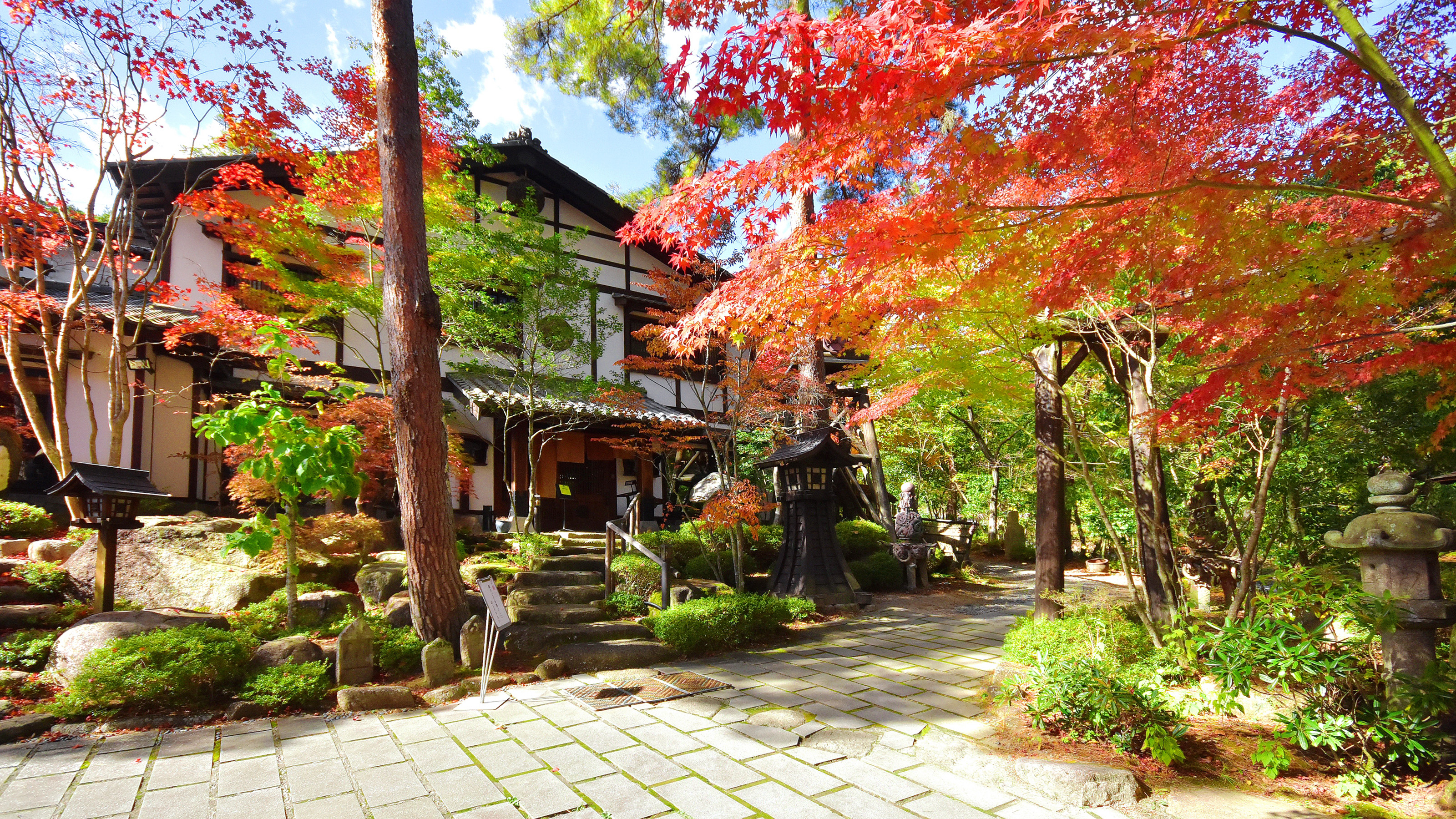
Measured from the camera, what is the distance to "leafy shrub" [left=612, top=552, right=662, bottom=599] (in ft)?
27.6

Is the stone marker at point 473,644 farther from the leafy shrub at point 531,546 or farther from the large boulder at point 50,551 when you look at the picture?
the large boulder at point 50,551

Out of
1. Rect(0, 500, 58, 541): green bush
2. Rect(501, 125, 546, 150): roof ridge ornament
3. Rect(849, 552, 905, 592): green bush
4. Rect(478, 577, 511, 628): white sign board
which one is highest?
Rect(501, 125, 546, 150): roof ridge ornament

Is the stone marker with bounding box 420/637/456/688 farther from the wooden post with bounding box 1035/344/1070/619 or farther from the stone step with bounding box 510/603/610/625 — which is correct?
the wooden post with bounding box 1035/344/1070/619

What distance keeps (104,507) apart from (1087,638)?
7817 mm

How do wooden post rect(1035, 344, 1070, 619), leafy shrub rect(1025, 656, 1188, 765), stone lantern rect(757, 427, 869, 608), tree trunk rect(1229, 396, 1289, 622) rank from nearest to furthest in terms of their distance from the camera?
leafy shrub rect(1025, 656, 1188, 765) < tree trunk rect(1229, 396, 1289, 622) < wooden post rect(1035, 344, 1070, 619) < stone lantern rect(757, 427, 869, 608)

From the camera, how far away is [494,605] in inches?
196

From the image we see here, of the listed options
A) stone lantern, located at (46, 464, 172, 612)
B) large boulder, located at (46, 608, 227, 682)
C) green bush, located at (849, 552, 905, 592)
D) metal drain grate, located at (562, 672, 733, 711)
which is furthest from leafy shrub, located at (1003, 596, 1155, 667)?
stone lantern, located at (46, 464, 172, 612)

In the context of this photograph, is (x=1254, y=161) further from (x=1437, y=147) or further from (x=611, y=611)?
(x=611, y=611)

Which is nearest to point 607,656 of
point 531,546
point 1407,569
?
point 531,546

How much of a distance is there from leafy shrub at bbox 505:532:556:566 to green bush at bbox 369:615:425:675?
2.90 metres

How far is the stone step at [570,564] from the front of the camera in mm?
8836

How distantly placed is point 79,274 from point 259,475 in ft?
14.7

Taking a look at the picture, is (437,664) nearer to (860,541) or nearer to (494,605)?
(494,605)

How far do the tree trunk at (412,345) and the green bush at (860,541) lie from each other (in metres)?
7.44
